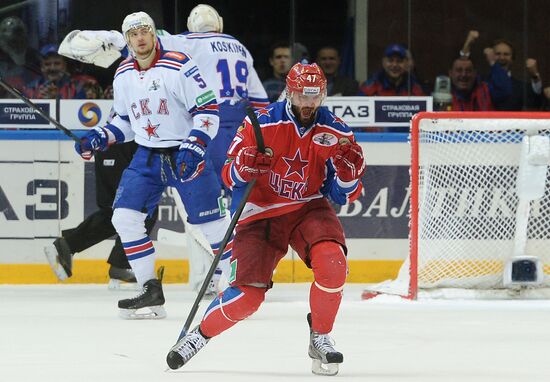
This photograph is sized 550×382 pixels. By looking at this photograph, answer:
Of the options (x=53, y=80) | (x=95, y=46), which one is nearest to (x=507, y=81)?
(x=95, y=46)

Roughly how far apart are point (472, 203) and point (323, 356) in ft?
10.0

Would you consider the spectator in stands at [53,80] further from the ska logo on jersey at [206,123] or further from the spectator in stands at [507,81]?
the spectator in stands at [507,81]

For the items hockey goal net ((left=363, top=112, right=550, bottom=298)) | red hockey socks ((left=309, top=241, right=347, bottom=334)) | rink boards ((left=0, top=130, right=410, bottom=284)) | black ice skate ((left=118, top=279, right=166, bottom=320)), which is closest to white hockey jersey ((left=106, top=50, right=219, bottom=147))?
black ice skate ((left=118, top=279, right=166, bottom=320))

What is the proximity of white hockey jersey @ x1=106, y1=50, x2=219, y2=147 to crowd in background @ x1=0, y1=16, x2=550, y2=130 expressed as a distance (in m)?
1.73

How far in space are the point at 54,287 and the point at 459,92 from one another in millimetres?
2522

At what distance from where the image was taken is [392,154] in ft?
27.6

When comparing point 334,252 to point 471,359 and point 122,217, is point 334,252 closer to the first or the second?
point 471,359

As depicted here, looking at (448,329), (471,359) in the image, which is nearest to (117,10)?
(448,329)

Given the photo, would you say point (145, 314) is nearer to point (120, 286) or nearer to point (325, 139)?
point (120, 286)

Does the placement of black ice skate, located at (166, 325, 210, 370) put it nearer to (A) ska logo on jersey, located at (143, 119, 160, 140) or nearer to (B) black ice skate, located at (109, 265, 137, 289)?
(A) ska logo on jersey, located at (143, 119, 160, 140)

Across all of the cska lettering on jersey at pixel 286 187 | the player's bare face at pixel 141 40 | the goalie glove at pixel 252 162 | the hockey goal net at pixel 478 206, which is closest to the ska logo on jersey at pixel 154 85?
the player's bare face at pixel 141 40

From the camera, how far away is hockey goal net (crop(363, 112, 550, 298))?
7.58 meters

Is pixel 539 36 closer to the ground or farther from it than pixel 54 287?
farther from it

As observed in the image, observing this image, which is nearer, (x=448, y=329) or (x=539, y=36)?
(x=448, y=329)
